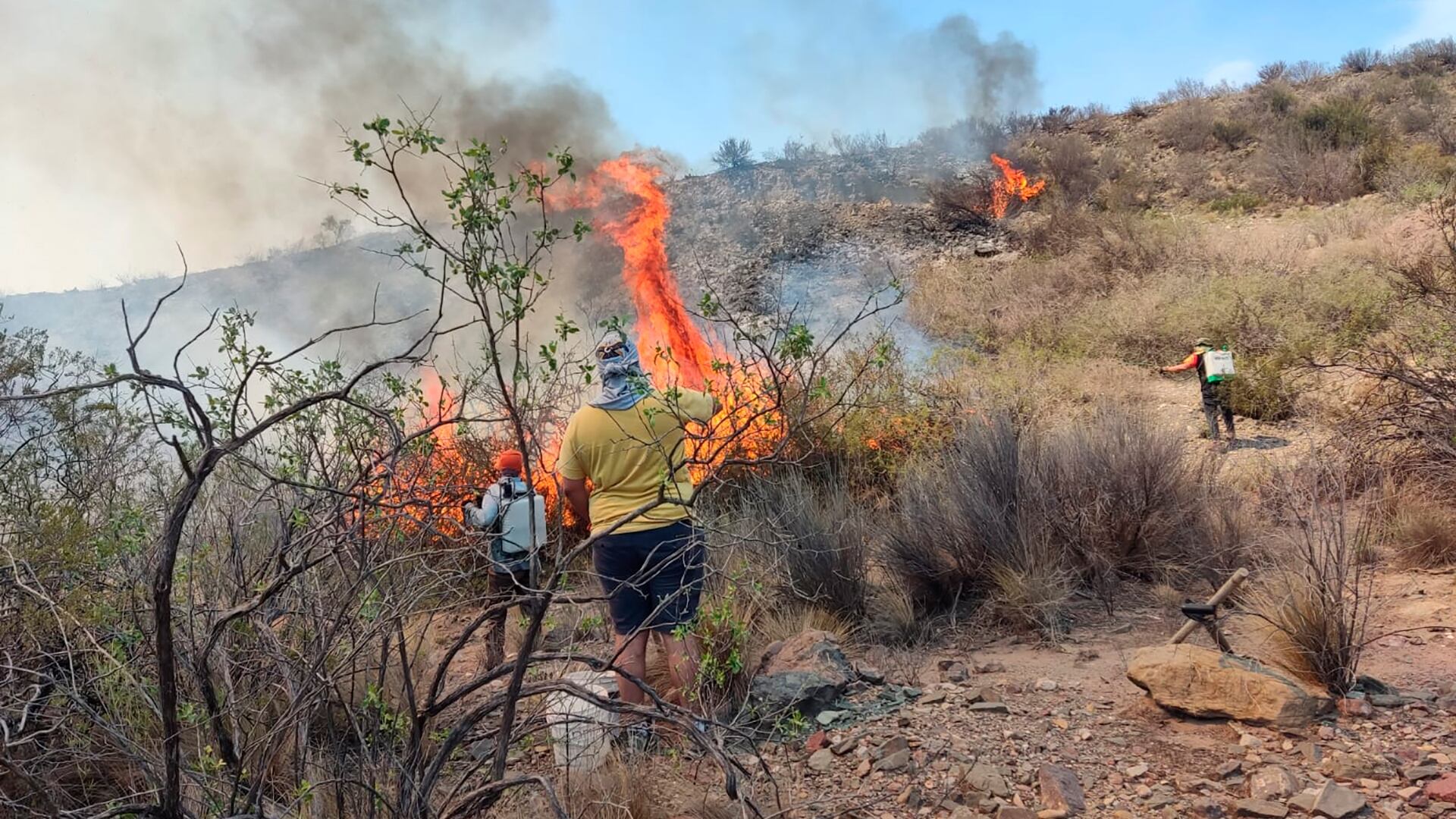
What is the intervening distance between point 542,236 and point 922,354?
1025cm

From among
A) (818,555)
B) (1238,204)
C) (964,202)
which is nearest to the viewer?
(818,555)

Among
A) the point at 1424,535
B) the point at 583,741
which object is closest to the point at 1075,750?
the point at 583,741

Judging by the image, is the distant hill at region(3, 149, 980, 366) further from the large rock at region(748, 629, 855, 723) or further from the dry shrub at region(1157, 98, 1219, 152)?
the large rock at region(748, 629, 855, 723)

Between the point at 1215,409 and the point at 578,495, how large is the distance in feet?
24.5

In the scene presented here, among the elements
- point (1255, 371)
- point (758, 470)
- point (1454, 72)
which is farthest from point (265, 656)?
point (1454, 72)

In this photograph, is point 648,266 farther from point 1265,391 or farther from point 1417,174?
point 1417,174

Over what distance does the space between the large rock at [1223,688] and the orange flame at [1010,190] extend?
17033mm

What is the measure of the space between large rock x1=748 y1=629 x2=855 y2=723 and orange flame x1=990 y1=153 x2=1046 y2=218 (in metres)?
16.9

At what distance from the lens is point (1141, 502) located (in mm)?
5449

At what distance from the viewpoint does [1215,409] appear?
8.69 m

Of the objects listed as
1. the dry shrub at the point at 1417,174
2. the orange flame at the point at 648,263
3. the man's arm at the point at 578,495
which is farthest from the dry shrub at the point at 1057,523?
the dry shrub at the point at 1417,174

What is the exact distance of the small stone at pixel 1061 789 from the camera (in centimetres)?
293

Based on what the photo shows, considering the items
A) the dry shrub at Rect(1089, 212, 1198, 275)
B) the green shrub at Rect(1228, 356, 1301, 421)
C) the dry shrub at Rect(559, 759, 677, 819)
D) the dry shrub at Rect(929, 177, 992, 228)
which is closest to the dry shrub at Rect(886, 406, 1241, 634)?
the dry shrub at Rect(559, 759, 677, 819)

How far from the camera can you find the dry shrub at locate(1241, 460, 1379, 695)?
3.57 m
